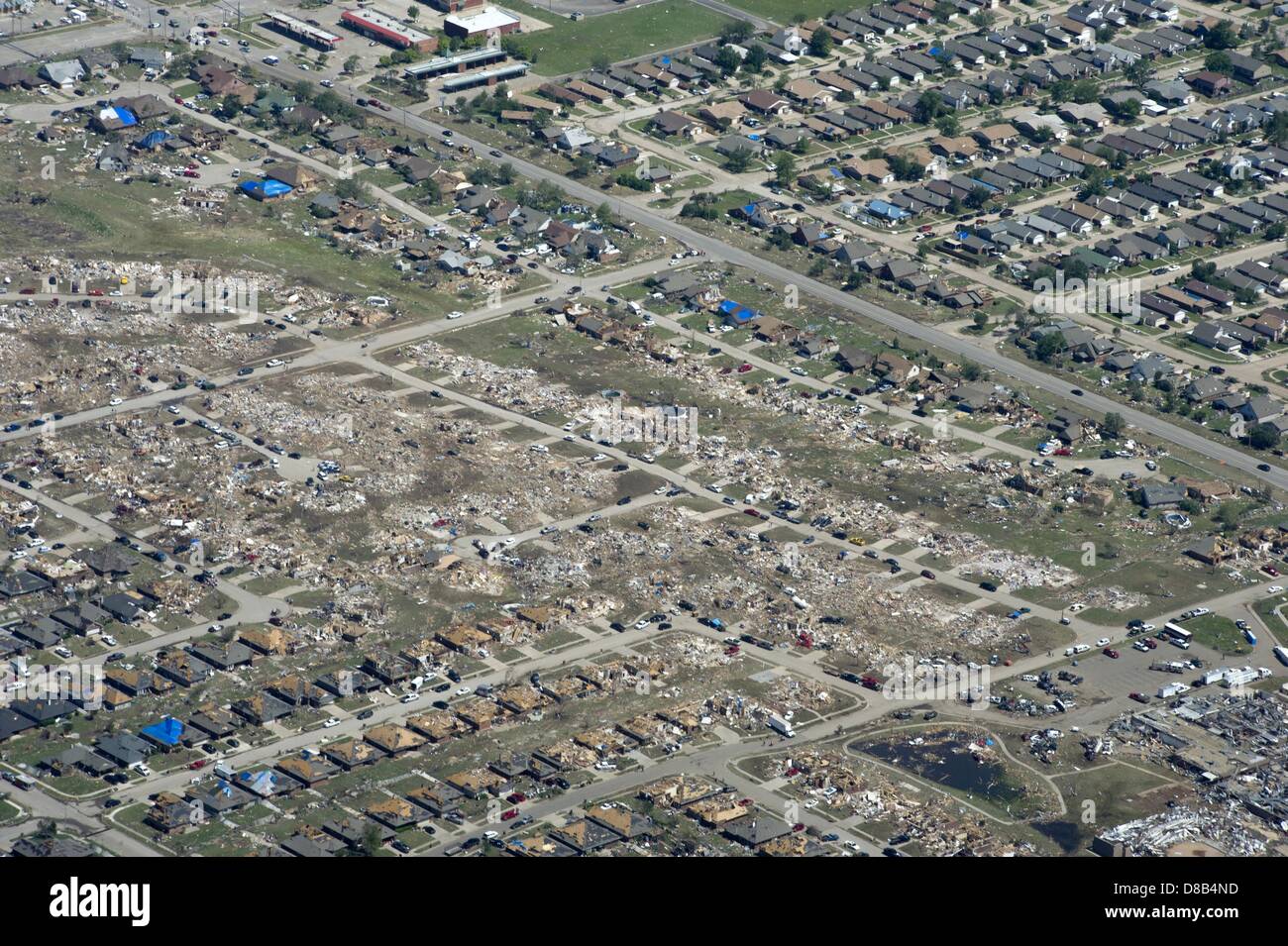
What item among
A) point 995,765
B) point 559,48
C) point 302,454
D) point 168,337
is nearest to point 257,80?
point 559,48

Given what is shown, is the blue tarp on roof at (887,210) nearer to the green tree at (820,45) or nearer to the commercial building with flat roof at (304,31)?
the green tree at (820,45)

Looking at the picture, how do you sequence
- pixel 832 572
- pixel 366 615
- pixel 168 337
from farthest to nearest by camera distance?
pixel 168 337
pixel 832 572
pixel 366 615

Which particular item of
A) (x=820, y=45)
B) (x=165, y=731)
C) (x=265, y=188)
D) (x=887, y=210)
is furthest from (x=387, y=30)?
(x=165, y=731)

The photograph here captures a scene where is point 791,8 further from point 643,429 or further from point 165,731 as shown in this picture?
point 165,731

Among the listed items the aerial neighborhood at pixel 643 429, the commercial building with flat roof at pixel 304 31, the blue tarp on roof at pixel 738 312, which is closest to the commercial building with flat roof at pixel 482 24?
the aerial neighborhood at pixel 643 429

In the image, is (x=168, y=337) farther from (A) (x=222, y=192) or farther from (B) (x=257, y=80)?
(B) (x=257, y=80)

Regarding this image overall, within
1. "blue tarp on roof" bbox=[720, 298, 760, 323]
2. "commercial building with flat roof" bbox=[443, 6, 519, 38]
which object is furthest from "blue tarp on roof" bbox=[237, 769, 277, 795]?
"commercial building with flat roof" bbox=[443, 6, 519, 38]

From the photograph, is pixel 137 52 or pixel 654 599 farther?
pixel 137 52
